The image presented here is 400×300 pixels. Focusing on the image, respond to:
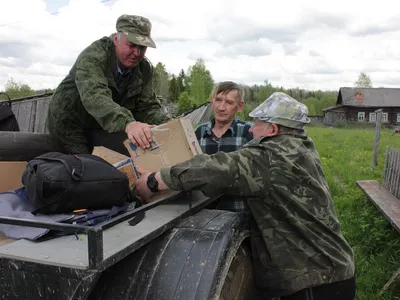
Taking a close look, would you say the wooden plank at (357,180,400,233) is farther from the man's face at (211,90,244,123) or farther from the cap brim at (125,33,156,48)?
the cap brim at (125,33,156,48)

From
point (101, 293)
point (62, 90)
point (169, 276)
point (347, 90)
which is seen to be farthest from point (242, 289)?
point (347, 90)

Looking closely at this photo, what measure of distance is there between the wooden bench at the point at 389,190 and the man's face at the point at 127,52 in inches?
132

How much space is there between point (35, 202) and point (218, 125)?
201 centimetres

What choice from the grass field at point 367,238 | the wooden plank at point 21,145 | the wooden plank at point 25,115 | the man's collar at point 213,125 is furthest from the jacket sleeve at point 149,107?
the wooden plank at point 25,115

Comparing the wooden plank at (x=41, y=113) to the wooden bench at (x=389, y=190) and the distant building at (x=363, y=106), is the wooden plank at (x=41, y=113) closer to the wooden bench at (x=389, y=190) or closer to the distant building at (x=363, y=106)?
the wooden bench at (x=389, y=190)

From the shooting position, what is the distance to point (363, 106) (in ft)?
192

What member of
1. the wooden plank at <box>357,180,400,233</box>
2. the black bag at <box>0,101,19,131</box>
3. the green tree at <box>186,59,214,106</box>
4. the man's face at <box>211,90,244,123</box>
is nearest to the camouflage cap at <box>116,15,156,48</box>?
the man's face at <box>211,90,244,123</box>

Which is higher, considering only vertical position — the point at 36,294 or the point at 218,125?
the point at 218,125

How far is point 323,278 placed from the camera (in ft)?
7.49

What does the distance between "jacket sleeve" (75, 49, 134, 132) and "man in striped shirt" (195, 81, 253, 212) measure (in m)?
0.98

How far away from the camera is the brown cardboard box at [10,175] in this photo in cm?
288

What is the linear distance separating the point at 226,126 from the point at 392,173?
3913mm

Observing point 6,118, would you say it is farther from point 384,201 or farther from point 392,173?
point 392,173

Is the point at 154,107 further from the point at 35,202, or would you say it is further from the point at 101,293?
the point at 101,293
